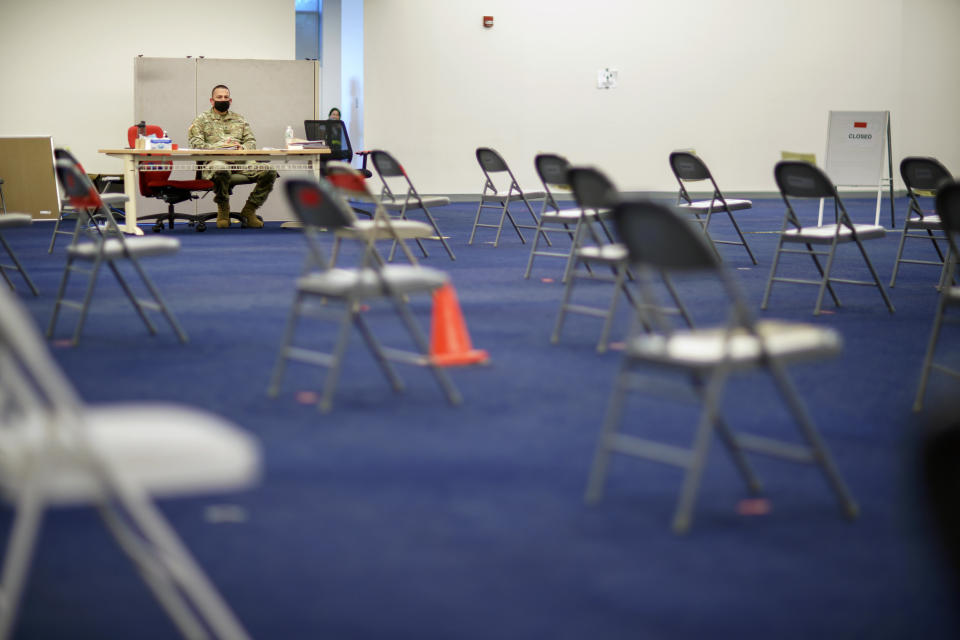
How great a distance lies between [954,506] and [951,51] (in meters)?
16.5

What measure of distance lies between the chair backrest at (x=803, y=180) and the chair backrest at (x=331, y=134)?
6.43 m

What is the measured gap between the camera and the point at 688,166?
25.0 ft

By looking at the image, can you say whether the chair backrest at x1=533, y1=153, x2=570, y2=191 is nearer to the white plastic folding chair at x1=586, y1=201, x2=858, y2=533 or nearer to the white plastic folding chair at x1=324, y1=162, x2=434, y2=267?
the white plastic folding chair at x1=324, y1=162, x2=434, y2=267

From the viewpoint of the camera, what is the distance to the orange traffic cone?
4.40m

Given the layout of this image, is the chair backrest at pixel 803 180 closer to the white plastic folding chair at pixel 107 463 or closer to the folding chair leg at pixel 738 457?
the folding chair leg at pixel 738 457

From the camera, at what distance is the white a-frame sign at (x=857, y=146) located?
10289 millimetres

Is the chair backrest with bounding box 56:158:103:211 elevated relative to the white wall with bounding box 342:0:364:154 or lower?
lower

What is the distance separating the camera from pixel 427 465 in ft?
10.3

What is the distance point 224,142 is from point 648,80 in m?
6.81

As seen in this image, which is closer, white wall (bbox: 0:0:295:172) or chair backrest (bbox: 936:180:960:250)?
chair backrest (bbox: 936:180:960:250)

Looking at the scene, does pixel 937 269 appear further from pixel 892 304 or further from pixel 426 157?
pixel 426 157

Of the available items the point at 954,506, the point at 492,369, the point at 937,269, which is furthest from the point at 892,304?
the point at 954,506

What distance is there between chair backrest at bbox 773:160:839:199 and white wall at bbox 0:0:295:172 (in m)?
8.74

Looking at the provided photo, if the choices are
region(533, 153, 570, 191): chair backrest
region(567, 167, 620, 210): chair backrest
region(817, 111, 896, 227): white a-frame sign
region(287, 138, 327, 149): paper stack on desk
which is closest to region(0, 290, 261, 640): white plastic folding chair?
region(567, 167, 620, 210): chair backrest
